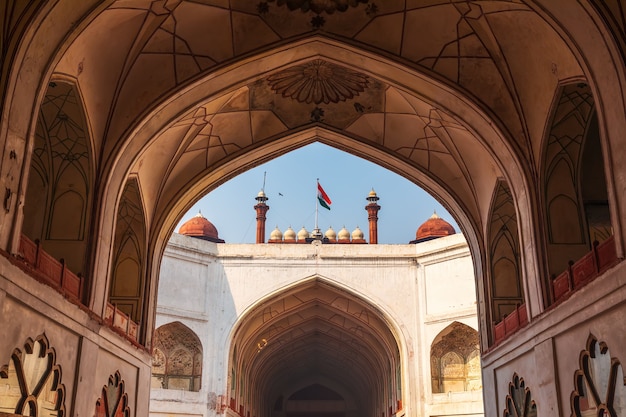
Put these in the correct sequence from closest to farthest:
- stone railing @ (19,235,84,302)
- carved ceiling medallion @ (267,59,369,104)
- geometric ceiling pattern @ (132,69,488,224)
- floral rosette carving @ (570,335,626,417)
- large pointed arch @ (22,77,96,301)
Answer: floral rosette carving @ (570,335,626,417) → stone railing @ (19,235,84,302) → large pointed arch @ (22,77,96,301) → carved ceiling medallion @ (267,59,369,104) → geometric ceiling pattern @ (132,69,488,224)

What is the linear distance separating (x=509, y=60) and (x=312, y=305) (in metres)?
12.2

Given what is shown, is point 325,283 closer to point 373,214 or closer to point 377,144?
point 373,214

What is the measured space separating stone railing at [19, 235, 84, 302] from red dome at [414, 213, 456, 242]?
51.1ft

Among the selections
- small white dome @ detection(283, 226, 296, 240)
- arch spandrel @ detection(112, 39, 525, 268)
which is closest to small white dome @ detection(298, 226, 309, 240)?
small white dome @ detection(283, 226, 296, 240)

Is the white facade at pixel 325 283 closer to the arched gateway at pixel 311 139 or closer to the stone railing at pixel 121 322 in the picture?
the arched gateway at pixel 311 139

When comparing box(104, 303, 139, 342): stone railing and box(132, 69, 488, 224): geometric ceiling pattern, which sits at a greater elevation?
box(132, 69, 488, 224): geometric ceiling pattern

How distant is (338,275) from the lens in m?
18.7

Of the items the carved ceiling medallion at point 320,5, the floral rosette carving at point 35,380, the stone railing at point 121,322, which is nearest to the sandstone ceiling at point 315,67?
the carved ceiling medallion at point 320,5

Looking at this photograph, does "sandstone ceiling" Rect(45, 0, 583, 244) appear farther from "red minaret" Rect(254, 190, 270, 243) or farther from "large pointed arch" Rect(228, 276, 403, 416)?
"red minaret" Rect(254, 190, 270, 243)

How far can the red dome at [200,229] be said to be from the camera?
22.2 m

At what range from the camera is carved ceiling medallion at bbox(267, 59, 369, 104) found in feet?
34.0

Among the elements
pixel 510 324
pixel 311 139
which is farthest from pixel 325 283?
pixel 510 324

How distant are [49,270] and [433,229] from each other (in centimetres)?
1666

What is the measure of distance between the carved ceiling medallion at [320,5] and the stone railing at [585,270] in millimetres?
4138
